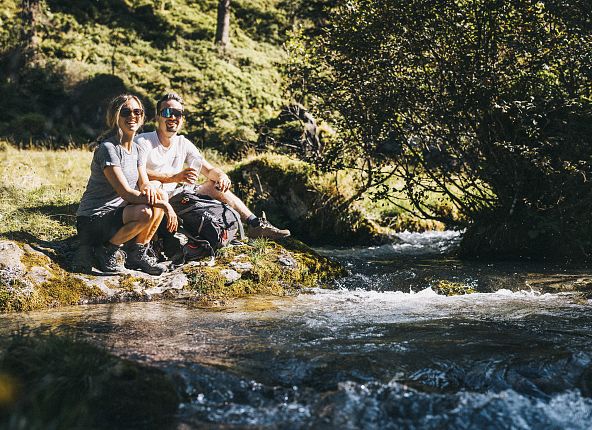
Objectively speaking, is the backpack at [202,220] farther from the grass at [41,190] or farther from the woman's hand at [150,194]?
the grass at [41,190]

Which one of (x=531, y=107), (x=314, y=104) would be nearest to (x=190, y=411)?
(x=531, y=107)

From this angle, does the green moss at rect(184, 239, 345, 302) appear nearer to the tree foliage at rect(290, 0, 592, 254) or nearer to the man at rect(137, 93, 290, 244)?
the man at rect(137, 93, 290, 244)

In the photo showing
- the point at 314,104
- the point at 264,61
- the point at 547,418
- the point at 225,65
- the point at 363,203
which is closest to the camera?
the point at 547,418

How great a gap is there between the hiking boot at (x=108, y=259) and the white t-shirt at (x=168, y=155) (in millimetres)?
1147

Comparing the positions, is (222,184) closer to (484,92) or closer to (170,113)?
(170,113)

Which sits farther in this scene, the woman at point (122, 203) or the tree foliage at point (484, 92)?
the tree foliage at point (484, 92)

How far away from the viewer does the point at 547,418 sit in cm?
393

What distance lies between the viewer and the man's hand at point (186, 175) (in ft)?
26.0

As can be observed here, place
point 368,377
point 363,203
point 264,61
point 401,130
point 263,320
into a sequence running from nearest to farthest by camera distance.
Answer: point 368,377, point 263,320, point 401,130, point 363,203, point 264,61

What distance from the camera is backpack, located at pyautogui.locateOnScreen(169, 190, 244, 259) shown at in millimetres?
8000

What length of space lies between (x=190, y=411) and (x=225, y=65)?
2354 cm

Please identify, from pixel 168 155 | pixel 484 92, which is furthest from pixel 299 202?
pixel 168 155

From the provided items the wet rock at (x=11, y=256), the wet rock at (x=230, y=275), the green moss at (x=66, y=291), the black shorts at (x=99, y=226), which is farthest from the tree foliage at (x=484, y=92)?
the wet rock at (x=11, y=256)

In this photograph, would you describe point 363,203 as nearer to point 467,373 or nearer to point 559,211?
point 559,211
